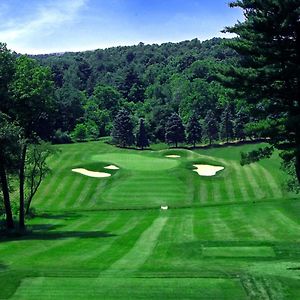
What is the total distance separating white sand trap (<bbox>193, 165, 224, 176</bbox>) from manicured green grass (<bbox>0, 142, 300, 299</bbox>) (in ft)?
4.11

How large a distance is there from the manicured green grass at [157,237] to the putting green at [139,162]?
0.16 m

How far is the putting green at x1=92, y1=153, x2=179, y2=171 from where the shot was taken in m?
62.2

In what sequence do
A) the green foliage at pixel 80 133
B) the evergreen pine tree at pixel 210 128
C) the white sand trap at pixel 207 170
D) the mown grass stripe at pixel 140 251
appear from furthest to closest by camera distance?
the green foliage at pixel 80 133, the evergreen pine tree at pixel 210 128, the white sand trap at pixel 207 170, the mown grass stripe at pixel 140 251

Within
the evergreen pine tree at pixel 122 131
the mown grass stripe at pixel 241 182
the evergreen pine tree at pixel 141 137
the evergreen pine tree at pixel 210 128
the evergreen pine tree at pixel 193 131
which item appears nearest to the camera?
the mown grass stripe at pixel 241 182

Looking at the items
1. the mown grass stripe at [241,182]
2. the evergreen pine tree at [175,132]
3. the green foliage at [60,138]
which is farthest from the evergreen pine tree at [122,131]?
the mown grass stripe at [241,182]

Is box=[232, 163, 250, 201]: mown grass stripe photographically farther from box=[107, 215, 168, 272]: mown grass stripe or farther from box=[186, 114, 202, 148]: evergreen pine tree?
box=[186, 114, 202, 148]: evergreen pine tree

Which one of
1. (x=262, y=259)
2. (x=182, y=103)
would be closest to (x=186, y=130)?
(x=182, y=103)

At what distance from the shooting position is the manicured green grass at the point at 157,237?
15.5 metres

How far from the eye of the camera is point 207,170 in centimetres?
6162

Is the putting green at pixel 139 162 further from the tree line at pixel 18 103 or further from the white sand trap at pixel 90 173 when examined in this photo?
the tree line at pixel 18 103

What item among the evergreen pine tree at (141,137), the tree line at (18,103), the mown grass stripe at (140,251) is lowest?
the evergreen pine tree at (141,137)

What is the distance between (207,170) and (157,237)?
33.6 m

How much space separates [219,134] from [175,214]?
250 ft

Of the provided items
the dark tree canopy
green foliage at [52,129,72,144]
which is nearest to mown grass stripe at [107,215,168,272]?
the dark tree canopy
